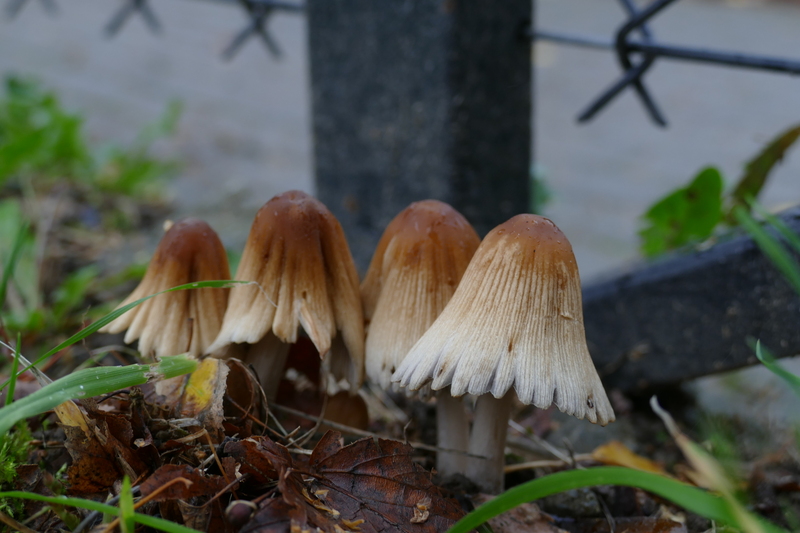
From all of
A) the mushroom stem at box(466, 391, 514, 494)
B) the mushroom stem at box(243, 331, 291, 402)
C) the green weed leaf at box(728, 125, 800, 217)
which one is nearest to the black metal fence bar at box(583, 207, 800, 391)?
the green weed leaf at box(728, 125, 800, 217)

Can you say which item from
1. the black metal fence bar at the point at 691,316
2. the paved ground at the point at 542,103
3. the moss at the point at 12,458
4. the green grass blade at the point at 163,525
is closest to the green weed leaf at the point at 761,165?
the black metal fence bar at the point at 691,316

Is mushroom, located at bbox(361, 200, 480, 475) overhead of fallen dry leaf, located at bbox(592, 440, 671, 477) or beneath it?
overhead

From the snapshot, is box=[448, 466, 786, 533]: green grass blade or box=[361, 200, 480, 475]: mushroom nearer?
box=[448, 466, 786, 533]: green grass blade

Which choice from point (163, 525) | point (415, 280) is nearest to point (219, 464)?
point (163, 525)

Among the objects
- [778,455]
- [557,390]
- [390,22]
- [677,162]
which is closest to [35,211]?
[390,22]

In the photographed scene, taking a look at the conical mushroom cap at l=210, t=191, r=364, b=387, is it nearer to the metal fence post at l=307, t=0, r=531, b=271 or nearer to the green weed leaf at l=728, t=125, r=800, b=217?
the metal fence post at l=307, t=0, r=531, b=271

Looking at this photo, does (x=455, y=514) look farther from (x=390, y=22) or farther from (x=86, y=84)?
(x=86, y=84)

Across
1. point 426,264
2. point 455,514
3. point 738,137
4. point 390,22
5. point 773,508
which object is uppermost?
point 390,22

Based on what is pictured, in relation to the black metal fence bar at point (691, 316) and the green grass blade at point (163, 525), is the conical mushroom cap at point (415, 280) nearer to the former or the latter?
the green grass blade at point (163, 525)
